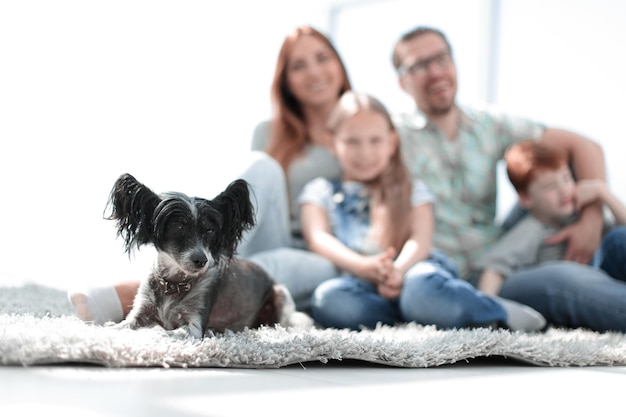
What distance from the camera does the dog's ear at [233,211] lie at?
123 cm

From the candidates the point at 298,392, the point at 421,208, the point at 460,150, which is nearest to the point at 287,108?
the point at 460,150

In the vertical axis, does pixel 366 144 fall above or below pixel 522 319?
above

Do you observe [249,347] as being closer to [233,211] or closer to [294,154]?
[233,211]

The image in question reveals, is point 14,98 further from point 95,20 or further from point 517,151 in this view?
point 517,151

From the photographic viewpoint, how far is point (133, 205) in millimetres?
1168

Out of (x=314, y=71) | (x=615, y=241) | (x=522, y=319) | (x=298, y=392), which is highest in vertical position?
(x=314, y=71)

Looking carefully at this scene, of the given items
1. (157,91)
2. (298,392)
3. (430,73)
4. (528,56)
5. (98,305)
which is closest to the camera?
(298,392)

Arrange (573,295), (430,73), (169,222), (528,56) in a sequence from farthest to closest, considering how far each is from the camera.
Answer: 1. (528,56)
2. (430,73)
3. (573,295)
4. (169,222)

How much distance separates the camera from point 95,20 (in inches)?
108

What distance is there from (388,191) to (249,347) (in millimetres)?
1072

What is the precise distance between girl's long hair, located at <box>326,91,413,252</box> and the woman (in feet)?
0.70

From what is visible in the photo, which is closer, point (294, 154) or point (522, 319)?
point (522, 319)

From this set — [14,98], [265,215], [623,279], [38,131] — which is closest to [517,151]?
[623,279]

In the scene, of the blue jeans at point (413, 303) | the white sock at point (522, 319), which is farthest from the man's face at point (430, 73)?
the white sock at point (522, 319)
